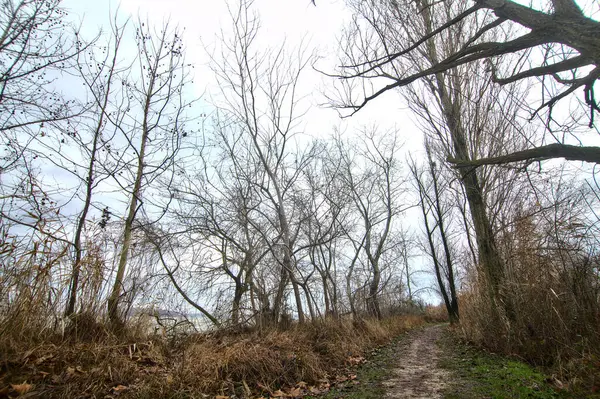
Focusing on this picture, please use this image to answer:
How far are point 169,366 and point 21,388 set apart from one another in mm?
1684

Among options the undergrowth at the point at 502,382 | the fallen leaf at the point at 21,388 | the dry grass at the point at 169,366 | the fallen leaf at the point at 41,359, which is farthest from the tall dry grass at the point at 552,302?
the fallen leaf at the point at 41,359

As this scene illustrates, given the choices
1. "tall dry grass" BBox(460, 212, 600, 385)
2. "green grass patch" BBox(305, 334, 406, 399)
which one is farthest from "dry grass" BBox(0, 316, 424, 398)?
"tall dry grass" BBox(460, 212, 600, 385)

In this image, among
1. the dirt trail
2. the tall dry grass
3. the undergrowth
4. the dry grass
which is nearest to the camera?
the dry grass

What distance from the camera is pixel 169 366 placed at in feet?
12.9

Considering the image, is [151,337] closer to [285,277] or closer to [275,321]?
[275,321]

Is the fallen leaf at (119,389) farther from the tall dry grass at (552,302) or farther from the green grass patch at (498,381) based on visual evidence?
the tall dry grass at (552,302)

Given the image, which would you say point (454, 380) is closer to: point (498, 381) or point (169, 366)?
point (498, 381)

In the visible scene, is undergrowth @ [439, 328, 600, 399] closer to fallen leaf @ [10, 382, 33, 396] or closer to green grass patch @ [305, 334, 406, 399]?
green grass patch @ [305, 334, 406, 399]

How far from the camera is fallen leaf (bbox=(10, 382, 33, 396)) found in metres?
2.44

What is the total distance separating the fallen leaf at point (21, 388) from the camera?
8.00 ft

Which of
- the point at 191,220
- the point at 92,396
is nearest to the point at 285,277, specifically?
the point at 191,220

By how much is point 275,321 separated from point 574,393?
5329 mm

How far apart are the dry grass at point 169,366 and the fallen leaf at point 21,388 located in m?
0.02

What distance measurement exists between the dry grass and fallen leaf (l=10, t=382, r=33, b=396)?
0.8 inches
